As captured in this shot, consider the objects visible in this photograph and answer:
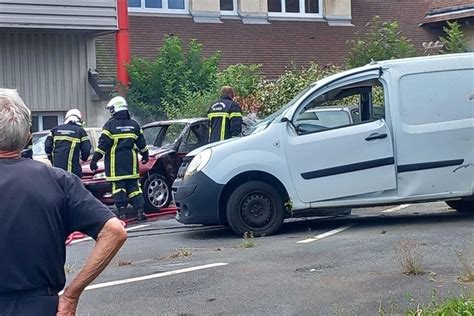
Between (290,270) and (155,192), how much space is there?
6.67m

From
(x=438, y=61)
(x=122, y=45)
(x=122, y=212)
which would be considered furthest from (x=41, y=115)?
(x=438, y=61)

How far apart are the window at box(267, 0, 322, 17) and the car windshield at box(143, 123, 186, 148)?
13.4m

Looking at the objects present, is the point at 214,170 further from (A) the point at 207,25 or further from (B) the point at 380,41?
(A) the point at 207,25

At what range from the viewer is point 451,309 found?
19.9 ft

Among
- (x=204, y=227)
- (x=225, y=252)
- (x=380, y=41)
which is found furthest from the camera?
(x=380, y=41)

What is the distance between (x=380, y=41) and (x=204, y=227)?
10.8 meters

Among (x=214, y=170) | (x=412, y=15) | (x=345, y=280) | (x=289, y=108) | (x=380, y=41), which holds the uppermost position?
(x=412, y=15)

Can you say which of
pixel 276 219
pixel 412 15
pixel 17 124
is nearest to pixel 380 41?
pixel 412 15

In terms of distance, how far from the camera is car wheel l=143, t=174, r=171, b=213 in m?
14.9

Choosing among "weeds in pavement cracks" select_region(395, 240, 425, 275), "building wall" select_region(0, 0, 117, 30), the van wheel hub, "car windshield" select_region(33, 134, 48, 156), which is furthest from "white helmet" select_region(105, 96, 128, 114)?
"building wall" select_region(0, 0, 117, 30)

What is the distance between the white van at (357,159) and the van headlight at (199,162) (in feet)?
0.06

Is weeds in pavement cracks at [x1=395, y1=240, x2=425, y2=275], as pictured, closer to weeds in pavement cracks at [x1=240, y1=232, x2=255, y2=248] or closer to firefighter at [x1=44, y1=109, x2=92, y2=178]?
weeds in pavement cracks at [x1=240, y1=232, x2=255, y2=248]

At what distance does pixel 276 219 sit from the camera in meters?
11.2

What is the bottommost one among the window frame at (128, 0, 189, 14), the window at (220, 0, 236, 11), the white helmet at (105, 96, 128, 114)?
the white helmet at (105, 96, 128, 114)
